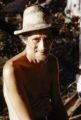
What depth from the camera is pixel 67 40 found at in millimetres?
7402

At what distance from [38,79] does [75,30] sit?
4093 millimetres

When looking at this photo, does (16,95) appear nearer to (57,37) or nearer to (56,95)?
(56,95)

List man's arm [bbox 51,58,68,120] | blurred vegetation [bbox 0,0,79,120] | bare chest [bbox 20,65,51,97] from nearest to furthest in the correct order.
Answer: bare chest [bbox 20,65,51,97]
man's arm [bbox 51,58,68,120]
blurred vegetation [bbox 0,0,79,120]

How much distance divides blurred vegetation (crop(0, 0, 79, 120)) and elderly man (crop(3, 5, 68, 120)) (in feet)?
10.3

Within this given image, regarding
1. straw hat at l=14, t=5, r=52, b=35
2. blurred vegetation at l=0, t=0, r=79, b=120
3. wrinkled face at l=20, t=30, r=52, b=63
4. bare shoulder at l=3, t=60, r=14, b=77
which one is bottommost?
blurred vegetation at l=0, t=0, r=79, b=120

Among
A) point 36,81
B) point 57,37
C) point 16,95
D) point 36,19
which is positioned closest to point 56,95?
point 36,81

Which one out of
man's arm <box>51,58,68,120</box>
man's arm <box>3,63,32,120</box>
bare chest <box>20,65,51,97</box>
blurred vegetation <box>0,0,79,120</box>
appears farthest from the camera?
blurred vegetation <box>0,0,79,120</box>

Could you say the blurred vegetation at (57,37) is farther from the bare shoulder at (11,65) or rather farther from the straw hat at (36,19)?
the straw hat at (36,19)

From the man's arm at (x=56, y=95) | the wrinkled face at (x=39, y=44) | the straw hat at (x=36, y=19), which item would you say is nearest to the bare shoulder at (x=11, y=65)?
the wrinkled face at (x=39, y=44)

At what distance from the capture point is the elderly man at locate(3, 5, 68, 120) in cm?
295

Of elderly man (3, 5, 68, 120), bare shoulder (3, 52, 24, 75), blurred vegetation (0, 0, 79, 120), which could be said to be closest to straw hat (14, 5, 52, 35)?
elderly man (3, 5, 68, 120)

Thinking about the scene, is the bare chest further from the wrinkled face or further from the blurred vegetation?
the blurred vegetation

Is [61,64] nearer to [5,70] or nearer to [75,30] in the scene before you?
[75,30]

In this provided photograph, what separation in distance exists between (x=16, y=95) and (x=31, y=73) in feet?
1.02
